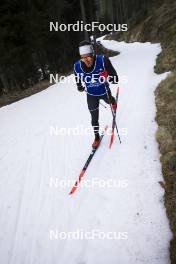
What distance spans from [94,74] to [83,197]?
3067mm

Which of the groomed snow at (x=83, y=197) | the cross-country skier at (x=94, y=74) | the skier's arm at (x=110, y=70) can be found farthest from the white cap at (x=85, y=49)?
A: the groomed snow at (x=83, y=197)

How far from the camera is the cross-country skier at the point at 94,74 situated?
603 centimetres

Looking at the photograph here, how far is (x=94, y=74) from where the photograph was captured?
6.38 m

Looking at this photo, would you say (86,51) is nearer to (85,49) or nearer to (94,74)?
(85,49)

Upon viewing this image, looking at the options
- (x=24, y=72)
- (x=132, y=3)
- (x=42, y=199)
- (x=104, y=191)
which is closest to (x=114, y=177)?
(x=104, y=191)

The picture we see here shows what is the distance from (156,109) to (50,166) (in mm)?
4136

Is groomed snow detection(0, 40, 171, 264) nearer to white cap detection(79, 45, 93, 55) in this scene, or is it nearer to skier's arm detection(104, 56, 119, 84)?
skier's arm detection(104, 56, 119, 84)

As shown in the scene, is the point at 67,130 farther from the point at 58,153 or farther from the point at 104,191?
the point at 104,191

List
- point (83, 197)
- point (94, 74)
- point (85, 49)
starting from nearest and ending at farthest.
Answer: point (83, 197), point (85, 49), point (94, 74)

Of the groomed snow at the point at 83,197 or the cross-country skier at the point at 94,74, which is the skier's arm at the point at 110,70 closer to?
the cross-country skier at the point at 94,74

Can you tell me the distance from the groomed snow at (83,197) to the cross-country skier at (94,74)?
47.7 inches

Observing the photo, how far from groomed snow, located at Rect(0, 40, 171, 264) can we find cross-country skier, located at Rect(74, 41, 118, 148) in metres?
1.21

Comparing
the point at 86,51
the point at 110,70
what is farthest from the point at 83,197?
the point at 86,51

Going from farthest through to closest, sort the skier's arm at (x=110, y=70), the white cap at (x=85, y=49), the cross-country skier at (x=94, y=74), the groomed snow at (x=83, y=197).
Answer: the skier's arm at (x=110, y=70) → the cross-country skier at (x=94, y=74) → the white cap at (x=85, y=49) → the groomed snow at (x=83, y=197)
